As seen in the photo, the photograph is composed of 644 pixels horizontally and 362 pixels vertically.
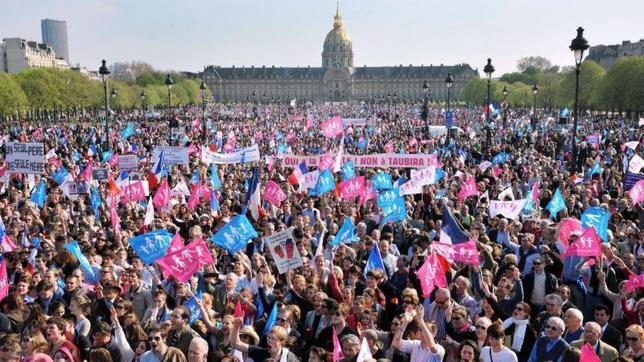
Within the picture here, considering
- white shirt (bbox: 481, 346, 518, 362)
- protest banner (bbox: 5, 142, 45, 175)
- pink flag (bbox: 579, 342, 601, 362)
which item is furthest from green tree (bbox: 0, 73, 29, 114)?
pink flag (bbox: 579, 342, 601, 362)

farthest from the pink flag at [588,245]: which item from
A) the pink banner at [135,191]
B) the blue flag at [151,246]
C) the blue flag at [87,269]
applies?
the pink banner at [135,191]

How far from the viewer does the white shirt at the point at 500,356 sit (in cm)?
570

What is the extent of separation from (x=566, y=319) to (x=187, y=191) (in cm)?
1082

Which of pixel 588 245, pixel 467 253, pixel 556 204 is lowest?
pixel 556 204

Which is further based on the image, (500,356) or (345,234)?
(345,234)

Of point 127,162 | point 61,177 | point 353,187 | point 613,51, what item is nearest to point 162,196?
point 61,177

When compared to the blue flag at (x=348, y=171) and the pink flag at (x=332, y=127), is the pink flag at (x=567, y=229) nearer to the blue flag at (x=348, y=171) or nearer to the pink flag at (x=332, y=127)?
the blue flag at (x=348, y=171)

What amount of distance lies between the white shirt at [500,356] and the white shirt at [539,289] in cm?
237

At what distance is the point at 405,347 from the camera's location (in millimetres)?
6102

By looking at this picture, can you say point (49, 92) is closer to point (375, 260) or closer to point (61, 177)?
point (61, 177)

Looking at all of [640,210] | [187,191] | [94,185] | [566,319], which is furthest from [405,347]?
[94,185]

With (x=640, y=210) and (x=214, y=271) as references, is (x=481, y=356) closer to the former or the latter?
(x=214, y=271)

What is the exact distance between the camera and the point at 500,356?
573 centimetres

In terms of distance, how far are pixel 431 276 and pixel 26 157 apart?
1036 centimetres
